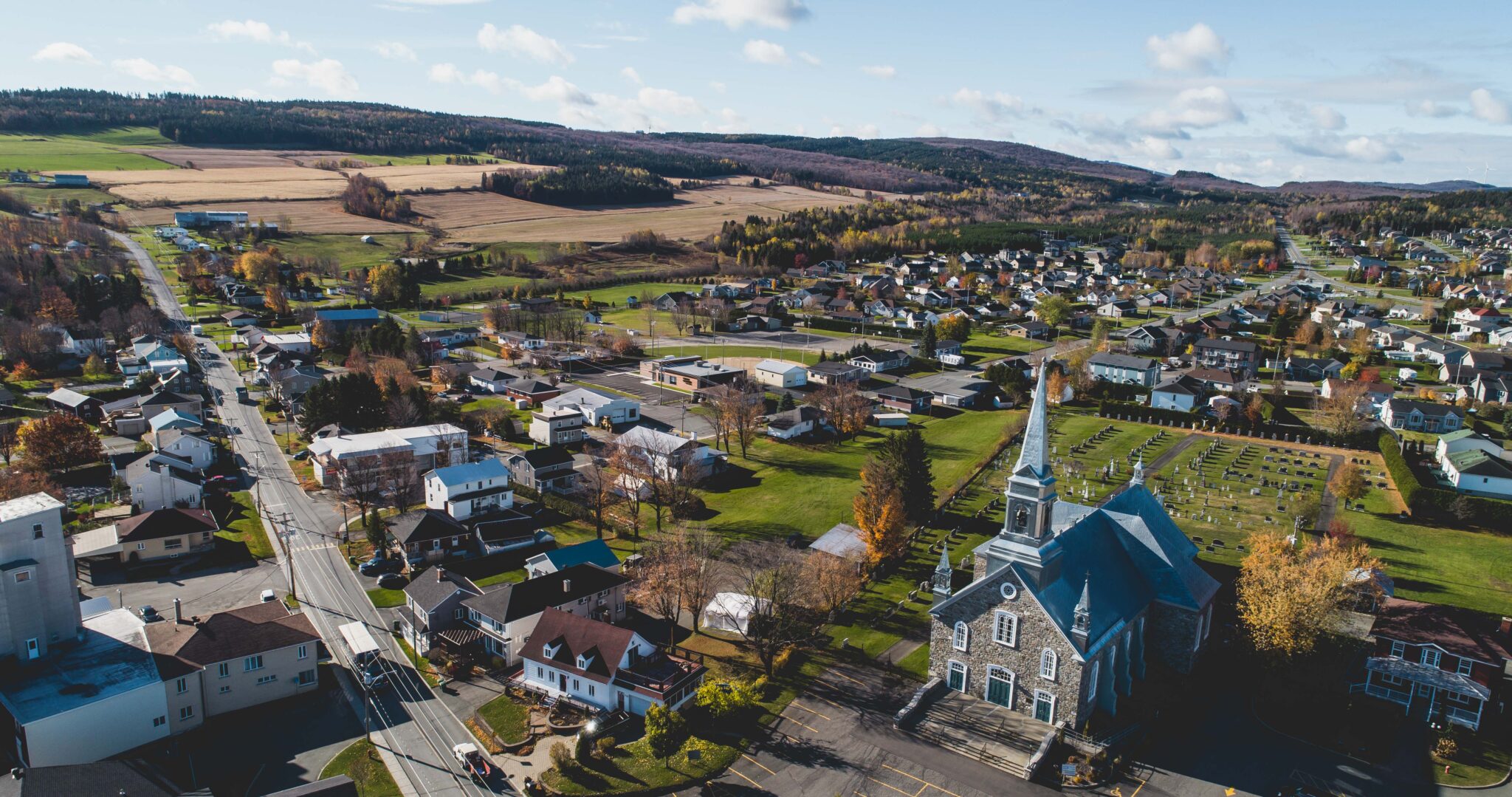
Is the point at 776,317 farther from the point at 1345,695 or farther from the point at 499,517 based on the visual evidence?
→ the point at 1345,695

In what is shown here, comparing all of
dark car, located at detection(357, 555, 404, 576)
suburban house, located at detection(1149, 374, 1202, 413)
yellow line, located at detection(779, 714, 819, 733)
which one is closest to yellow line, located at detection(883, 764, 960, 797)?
yellow line, located at detection(779, 714, 819, 733)

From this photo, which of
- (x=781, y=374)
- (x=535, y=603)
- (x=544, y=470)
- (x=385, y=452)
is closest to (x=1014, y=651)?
(x=535, y=603)

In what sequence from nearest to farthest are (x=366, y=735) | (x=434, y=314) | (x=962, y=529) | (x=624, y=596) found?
(x=366, y=735)
(x=624, y=596)
(x=962, y=529)
(x=434, y=314)

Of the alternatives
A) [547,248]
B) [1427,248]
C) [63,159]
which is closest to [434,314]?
[547,248]

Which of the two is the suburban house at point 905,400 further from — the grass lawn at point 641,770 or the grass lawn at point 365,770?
the grass lawn at point 365,770

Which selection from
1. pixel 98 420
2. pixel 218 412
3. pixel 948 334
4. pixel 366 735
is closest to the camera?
pixel 366 735

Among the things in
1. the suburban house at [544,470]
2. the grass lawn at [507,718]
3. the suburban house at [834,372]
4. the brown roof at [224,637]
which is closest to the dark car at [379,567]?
the brown roof at [224,637]

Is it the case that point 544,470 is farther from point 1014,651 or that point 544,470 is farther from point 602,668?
point 1014,651
